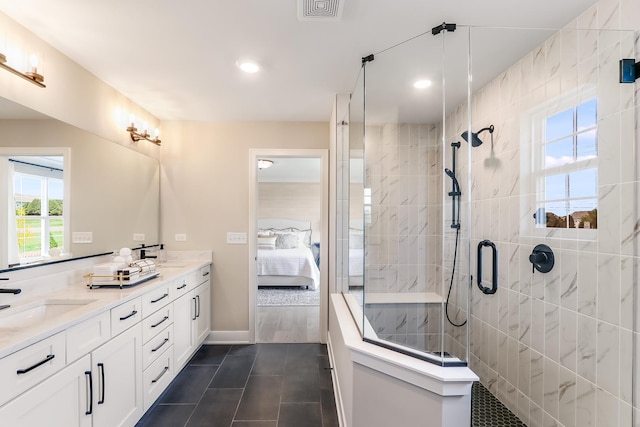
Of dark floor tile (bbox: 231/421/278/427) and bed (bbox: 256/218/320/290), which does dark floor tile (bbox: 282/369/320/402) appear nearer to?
dark floor tile (bbox: 231/421/278/427)

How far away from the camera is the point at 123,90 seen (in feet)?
8.73

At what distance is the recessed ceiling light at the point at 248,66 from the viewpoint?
7.13 feet

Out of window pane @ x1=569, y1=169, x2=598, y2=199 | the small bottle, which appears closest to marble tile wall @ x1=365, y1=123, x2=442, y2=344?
window pane @ x1=569, y1=169, x2=598, y2=199

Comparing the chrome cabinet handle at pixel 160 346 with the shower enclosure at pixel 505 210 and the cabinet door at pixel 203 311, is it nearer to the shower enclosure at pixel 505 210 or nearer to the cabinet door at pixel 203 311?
the cabinet door at pixel 203 311

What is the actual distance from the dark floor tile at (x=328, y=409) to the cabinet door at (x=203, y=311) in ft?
4.48

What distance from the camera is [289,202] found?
24.4 feet

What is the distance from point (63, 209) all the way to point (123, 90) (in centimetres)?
115

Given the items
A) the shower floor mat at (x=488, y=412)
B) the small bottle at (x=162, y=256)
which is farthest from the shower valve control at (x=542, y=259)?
the small bottle at (x=162, y=256)

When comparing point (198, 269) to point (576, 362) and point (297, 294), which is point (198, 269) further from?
point (576, 362)

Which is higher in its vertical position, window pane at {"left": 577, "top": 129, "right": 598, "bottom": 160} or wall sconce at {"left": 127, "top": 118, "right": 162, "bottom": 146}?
wall sconce at {"left": 127, "top": 118, "right": 162, "bottom": 146}

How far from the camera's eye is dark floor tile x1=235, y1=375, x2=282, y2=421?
219 cm

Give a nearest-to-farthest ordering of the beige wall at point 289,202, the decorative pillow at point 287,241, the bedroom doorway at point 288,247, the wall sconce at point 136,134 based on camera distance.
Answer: the wall sconce at point 136,134 → the bedroom doorway at point 288,247 → the decorative pillow at point 287,241 → the beige wall at point 289,202

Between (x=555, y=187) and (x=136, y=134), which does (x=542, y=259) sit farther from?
(x=136, y=134)

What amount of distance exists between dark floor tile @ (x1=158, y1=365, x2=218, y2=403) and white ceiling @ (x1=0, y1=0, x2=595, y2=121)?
Result: 8.01ft
